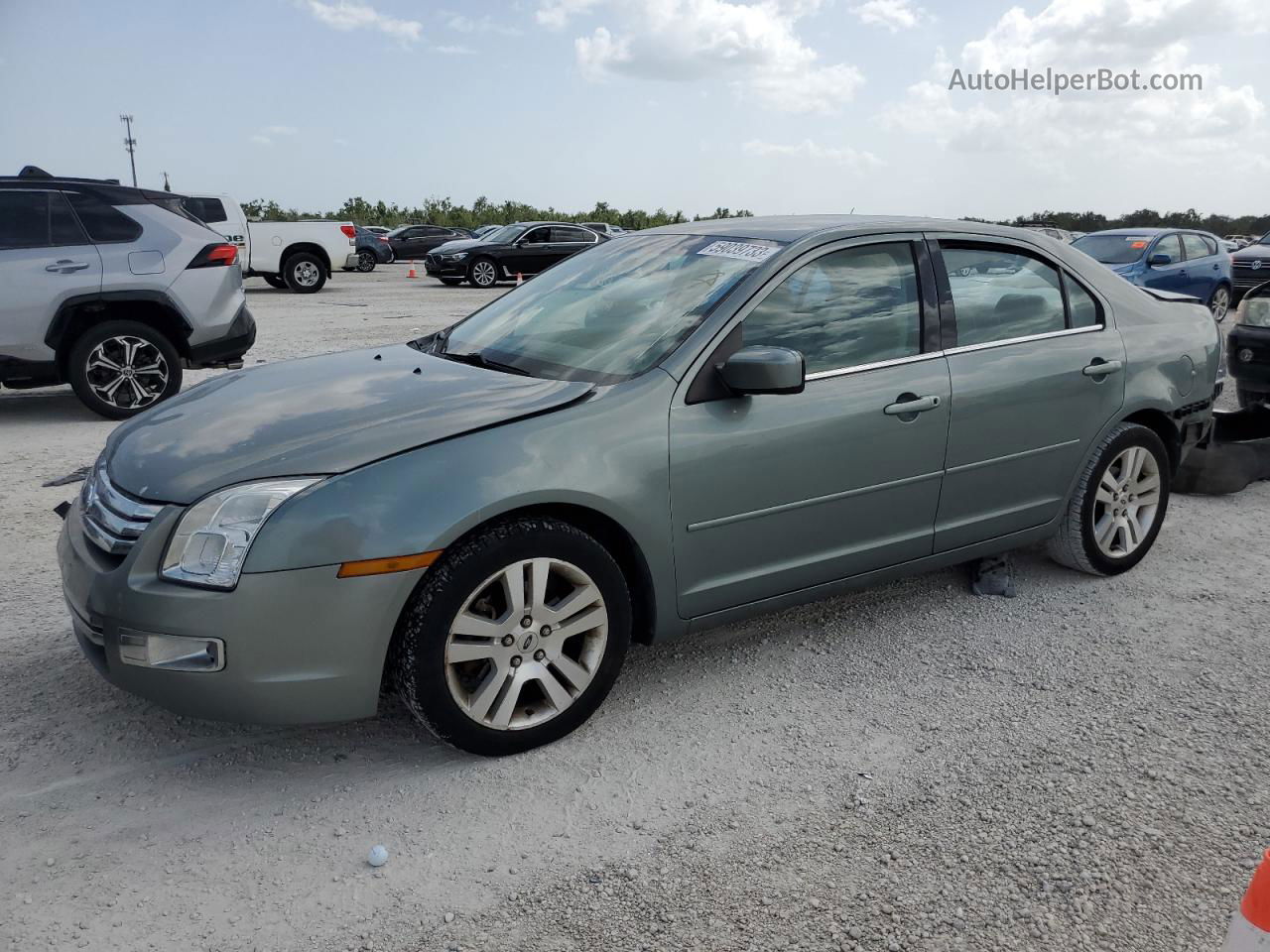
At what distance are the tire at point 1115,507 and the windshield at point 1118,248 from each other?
1127 cm

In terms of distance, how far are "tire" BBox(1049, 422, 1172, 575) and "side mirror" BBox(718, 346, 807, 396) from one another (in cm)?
187

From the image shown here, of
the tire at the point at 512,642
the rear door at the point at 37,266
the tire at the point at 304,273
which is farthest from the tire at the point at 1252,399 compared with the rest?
the tire at the point at 304,273

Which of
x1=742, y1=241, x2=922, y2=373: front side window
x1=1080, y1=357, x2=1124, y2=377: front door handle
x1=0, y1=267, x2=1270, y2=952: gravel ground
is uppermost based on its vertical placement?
x1=742, y1=241, x2=922, y2=373: front side window

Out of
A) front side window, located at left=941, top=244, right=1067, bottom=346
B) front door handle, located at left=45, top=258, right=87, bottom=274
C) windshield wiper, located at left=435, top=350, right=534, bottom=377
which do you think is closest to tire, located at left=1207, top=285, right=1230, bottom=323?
front side window, located at left=941, top=244, right=1067, bottom=346

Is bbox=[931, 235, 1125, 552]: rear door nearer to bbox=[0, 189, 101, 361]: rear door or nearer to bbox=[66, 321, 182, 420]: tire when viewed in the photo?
bbox=[66, 321, 182, 420]: tire

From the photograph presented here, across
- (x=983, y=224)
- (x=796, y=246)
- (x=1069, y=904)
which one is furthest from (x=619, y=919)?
(x=983, y=224)

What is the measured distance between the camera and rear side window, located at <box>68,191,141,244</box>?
25.7 feet

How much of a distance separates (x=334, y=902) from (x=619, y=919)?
693 millimetres

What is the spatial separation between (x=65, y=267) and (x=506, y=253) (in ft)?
56.2

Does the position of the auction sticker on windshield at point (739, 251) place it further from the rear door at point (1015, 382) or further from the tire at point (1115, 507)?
the tire at point (1115, 507)

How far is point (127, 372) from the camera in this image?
7.93 m

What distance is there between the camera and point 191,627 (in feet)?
9.15

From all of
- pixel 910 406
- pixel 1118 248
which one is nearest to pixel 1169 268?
pixel 1118 248

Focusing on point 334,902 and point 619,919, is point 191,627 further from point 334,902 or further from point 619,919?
point 619,919
